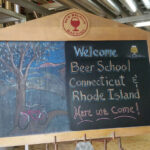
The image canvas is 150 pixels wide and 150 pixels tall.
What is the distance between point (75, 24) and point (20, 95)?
2.26 ft

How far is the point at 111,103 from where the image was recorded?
1381 mm

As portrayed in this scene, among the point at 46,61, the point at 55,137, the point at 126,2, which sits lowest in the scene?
the point at 55,137

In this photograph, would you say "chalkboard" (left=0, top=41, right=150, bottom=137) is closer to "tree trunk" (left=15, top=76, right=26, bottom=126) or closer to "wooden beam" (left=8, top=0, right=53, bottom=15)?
"tree trunk" (left=15, top=76, right=26, bottom=126)

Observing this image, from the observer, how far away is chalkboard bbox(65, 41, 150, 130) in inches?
53.1

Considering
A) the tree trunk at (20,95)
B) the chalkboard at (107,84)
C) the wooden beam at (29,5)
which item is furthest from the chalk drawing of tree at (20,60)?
the wooden beam at (29,5)

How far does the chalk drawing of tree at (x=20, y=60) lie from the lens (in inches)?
50.8

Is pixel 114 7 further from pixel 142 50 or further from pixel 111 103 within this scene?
pixel 111 103

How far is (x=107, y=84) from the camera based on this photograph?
140 cm

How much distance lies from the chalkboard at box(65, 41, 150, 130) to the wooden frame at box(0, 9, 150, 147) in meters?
0.04

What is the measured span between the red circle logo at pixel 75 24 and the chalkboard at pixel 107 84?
0.27 feet

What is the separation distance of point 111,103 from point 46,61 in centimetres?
60

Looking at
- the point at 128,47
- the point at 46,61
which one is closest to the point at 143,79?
the point at 128,47

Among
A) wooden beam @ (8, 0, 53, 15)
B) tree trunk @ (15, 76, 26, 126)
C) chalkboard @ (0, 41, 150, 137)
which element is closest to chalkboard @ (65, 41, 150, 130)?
chalkboard @ (0, 41, 150, 137)

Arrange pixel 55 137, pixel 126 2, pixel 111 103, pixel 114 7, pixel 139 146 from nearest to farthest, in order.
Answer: pixel 55 137 → pixel 111 103 → pixel 126 2 → pixel 114 7 → pixel 139 146
